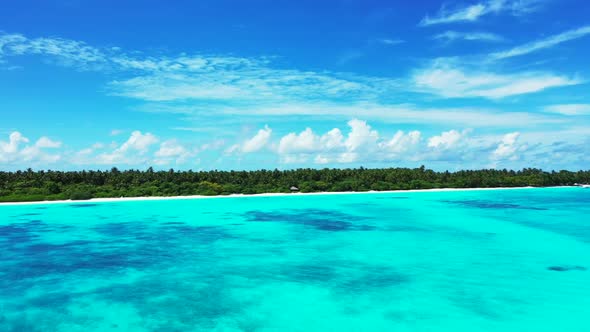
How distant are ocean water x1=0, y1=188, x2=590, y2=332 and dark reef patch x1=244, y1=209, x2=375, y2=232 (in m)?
0.48

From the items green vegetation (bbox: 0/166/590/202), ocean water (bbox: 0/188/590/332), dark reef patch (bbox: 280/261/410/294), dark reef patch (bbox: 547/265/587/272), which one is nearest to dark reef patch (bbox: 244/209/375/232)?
ocean water (bbox: 0/188/590/332)

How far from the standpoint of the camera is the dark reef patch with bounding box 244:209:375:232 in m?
29.6

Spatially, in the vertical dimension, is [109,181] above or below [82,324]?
above

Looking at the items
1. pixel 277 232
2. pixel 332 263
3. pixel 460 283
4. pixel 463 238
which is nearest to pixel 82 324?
pixel 332 263

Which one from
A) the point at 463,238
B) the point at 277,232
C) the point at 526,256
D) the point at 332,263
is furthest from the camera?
the point at 277,232

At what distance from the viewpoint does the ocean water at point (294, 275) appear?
11.9 meters

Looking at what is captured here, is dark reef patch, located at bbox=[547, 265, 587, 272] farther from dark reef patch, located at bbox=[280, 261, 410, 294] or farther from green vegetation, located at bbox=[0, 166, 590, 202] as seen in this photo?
green vegetation, located at bbox=[0, 166, 590, 202]

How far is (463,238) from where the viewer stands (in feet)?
83.0

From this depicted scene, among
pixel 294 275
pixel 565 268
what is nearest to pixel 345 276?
pixel 294 275

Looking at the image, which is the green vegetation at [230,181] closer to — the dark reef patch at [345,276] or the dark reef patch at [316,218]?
the dark reef patch at [316,218]

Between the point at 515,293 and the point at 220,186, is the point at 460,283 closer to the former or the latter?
the point at 515,293

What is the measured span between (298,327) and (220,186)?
5071 centimetres

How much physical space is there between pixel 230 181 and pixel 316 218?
32.5 meters

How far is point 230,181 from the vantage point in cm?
6512
